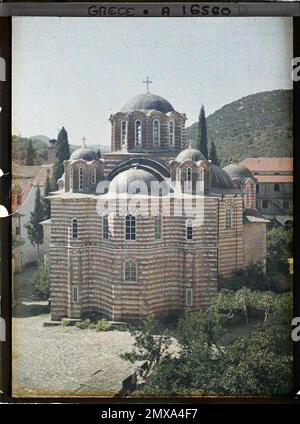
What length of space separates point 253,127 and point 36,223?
3.30 ft

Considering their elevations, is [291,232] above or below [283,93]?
below

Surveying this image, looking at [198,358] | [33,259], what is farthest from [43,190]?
[198,358]

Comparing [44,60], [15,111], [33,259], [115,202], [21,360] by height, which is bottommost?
[21,360]

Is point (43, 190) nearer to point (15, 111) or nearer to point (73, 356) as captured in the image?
point (15, 111)

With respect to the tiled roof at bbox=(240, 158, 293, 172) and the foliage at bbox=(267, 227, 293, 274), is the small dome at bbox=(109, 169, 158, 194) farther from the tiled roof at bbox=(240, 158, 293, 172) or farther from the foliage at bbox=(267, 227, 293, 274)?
the foliage at bbox=(267, 227, 293, 274)

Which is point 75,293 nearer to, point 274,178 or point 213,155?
point 213,155

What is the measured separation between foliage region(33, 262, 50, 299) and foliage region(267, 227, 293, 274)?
0.94 m

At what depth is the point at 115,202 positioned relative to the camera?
2859mm

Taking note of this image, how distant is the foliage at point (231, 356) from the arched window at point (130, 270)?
0.28 meters

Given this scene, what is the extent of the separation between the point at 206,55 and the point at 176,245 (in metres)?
0.81

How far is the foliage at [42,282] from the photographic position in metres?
2.85

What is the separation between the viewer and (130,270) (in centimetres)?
285

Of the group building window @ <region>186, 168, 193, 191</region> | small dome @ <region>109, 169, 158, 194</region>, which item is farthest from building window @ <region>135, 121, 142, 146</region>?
building window @ <region>186, 168, 193, 191</region>

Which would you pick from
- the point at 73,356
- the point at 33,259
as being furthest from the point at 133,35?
the point at 73,356
